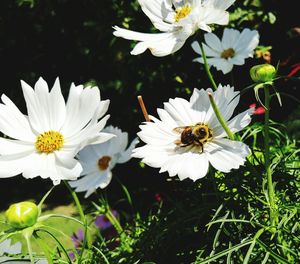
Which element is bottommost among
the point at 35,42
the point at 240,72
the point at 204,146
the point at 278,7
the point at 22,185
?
the point at 22,185

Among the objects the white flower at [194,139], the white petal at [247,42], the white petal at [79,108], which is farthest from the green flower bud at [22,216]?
the white petal at [247,42]

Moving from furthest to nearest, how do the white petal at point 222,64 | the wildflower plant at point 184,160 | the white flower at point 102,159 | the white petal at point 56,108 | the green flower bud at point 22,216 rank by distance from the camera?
the white petal at point 222,64 → the white flower at point 102,159 → the white petal at point 56,108 → the wildflower plant at point 184,160 → the green flower bud at point 22,216

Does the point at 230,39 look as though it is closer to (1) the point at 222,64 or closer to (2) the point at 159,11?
(1) the point at 222,64

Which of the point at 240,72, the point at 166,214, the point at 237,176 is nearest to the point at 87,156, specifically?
the point at 166,214

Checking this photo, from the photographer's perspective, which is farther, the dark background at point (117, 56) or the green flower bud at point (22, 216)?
the dark background at point (117, 56)

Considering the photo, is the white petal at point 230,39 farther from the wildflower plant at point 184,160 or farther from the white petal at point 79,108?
the white petal at point 79,108

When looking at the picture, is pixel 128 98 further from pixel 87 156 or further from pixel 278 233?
pixel 278 233
